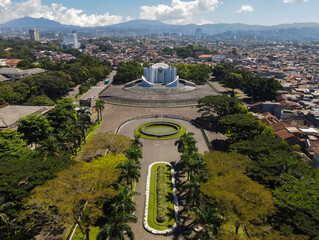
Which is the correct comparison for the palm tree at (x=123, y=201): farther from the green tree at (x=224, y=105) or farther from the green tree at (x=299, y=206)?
the green tree at (x=224, y=105)

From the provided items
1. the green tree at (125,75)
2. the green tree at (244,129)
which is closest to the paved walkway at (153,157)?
the green tree at (244,129)

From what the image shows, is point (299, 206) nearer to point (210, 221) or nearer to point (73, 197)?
point (210, 221)

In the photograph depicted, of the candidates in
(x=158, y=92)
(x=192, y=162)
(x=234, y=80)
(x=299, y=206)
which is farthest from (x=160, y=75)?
(x=299, y=206)

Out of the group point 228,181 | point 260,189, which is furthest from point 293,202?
point 228,181

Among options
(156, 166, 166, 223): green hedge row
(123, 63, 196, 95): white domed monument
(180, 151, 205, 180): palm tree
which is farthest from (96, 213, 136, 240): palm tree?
(123, 63, 196, 95): white domed monument

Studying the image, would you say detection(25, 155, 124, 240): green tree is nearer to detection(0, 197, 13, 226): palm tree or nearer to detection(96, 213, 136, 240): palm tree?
detection(0, 197, 13, 226): palm tree
